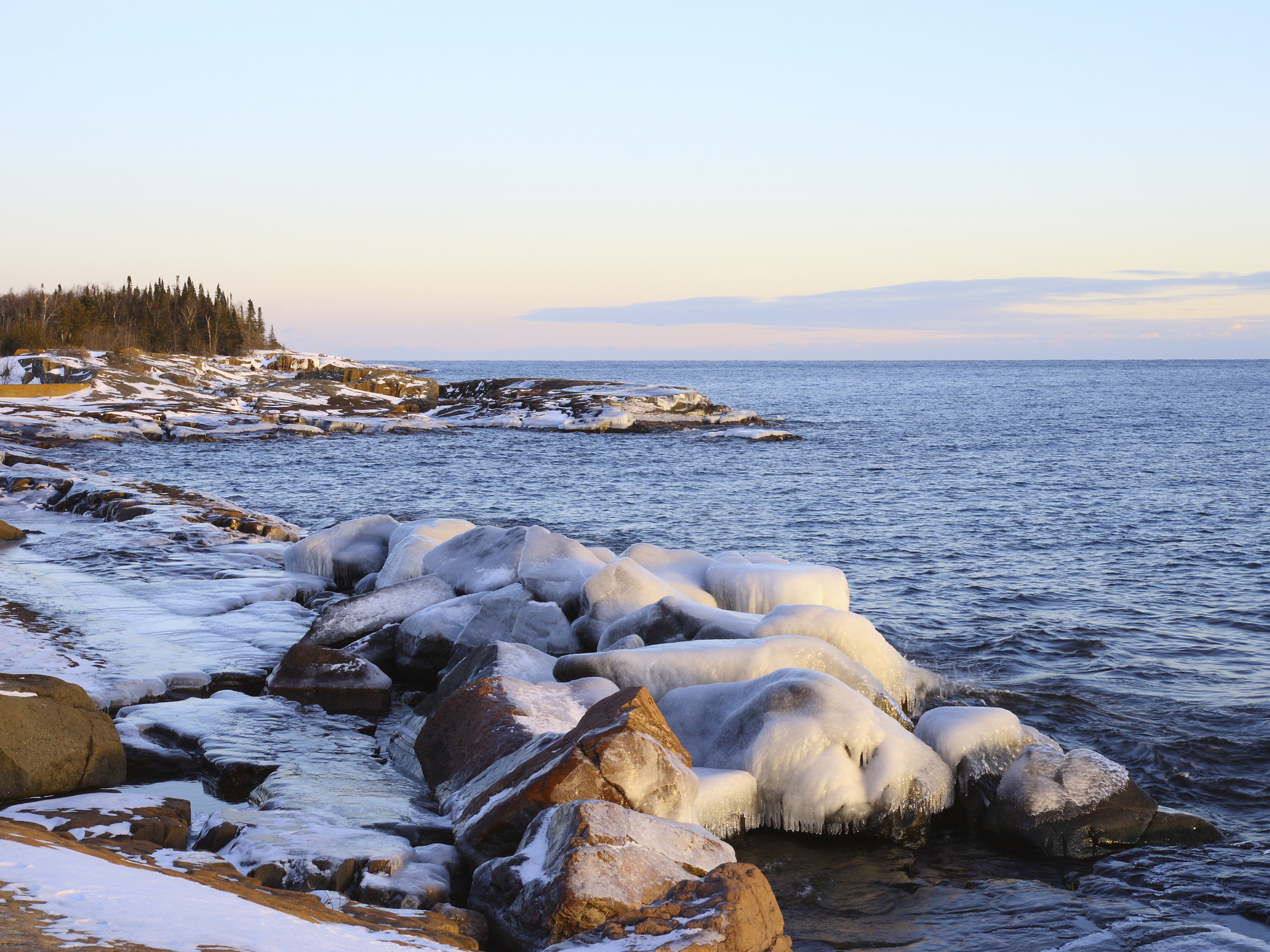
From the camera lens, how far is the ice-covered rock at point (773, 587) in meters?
11.8

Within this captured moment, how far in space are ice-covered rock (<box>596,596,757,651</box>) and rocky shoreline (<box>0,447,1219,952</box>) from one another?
0.10 ft

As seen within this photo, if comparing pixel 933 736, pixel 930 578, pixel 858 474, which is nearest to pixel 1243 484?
pixel 858 474

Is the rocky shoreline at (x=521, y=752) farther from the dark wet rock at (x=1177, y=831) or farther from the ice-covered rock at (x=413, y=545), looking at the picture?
the ice-covered rock at (x=413, y=545)

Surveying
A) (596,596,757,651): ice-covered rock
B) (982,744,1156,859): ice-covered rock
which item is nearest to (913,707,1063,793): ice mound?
(982,744,1156,859): ice-covered rock

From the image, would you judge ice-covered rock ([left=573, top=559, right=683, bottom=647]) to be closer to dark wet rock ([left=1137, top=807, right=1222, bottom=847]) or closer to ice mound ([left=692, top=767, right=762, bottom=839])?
ice mound ([left=692, top=767, right=762, bottom=839])

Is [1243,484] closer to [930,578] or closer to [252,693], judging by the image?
[930,578]

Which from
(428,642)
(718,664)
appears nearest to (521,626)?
(428,642)

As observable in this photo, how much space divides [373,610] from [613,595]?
303 cm

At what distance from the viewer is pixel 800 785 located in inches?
303

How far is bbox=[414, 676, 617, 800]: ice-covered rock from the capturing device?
7688 millimetres

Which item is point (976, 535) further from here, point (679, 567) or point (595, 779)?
point (595, 779)

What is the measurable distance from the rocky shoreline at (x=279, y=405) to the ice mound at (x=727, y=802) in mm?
41352

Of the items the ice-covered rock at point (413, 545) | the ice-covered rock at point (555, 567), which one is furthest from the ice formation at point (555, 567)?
the ice-covered rock at point (413, 545)

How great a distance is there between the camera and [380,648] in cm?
1133
